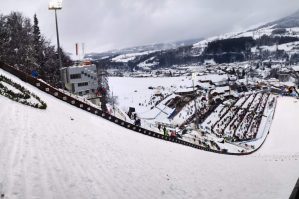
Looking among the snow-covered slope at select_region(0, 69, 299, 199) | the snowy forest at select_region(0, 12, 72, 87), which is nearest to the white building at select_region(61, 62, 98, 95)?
the snowy forest at select_region(0, 12, 72, 87)

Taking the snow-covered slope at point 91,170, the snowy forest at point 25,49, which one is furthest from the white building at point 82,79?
the snow-covered slope at point 91,170

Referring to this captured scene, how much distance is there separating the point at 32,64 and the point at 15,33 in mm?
11767

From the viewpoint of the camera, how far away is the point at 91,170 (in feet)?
46.7

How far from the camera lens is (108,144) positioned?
2022cm

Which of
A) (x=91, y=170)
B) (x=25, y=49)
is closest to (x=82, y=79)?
(x=25, y=49)

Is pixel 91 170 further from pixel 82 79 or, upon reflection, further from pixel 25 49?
pixel 82 79

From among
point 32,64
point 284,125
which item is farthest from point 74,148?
point 284,125

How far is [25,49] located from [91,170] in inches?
2412

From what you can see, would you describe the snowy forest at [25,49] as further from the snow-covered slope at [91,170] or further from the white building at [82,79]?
the snow-covered slope at [91,170]

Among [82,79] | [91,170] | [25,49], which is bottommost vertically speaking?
[82,79]

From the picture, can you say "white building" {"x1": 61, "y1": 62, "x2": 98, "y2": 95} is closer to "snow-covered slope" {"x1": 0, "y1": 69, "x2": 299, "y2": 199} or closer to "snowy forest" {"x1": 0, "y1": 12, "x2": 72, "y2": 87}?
"snowy forest" {"x1": 0, "y1": 12, "x2": 72, "y2": 87}

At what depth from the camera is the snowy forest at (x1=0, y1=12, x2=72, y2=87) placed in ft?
224

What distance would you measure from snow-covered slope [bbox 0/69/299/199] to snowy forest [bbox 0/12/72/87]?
4634 cm

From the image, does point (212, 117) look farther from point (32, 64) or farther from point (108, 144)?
point (108, 144)
